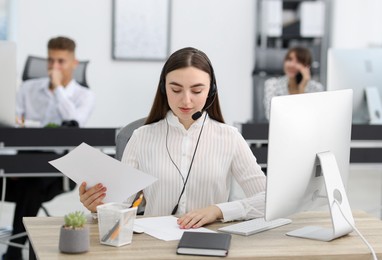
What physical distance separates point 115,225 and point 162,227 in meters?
0.22

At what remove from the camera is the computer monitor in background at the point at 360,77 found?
3.84 metres

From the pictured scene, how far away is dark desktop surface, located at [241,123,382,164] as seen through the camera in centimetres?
356

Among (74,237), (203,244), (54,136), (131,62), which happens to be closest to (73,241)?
(74,237)

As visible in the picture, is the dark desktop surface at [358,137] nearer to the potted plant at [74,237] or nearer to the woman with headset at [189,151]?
the woman with headset at [189,151]

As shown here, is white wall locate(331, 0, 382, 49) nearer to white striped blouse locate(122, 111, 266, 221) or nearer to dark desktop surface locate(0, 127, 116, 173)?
dark desktop surface locate(0, 127, 116, 173)

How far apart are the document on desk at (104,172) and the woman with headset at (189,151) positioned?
→ 26cm

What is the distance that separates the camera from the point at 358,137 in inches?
147

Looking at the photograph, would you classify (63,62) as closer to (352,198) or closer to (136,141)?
(136,141)

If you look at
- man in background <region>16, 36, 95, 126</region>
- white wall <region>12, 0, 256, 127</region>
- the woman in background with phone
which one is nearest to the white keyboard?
man in background <region>16, 36, 95, 126</region>

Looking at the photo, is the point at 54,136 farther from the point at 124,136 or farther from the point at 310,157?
the point at 310,157

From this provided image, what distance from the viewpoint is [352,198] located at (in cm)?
587

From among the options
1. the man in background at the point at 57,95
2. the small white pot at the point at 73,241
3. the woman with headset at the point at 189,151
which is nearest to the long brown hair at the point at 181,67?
the woman with headset at the point at 189,151

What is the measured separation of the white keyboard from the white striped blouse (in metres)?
0.16

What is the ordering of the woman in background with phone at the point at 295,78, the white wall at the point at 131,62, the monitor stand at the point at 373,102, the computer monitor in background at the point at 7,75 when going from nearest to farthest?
the computer monitor in background at the point at 7,75 < the monitor stand at the point at 373,102 < the woman in background with phone at the point at 295,78 < the white wall at the point at 131,62
